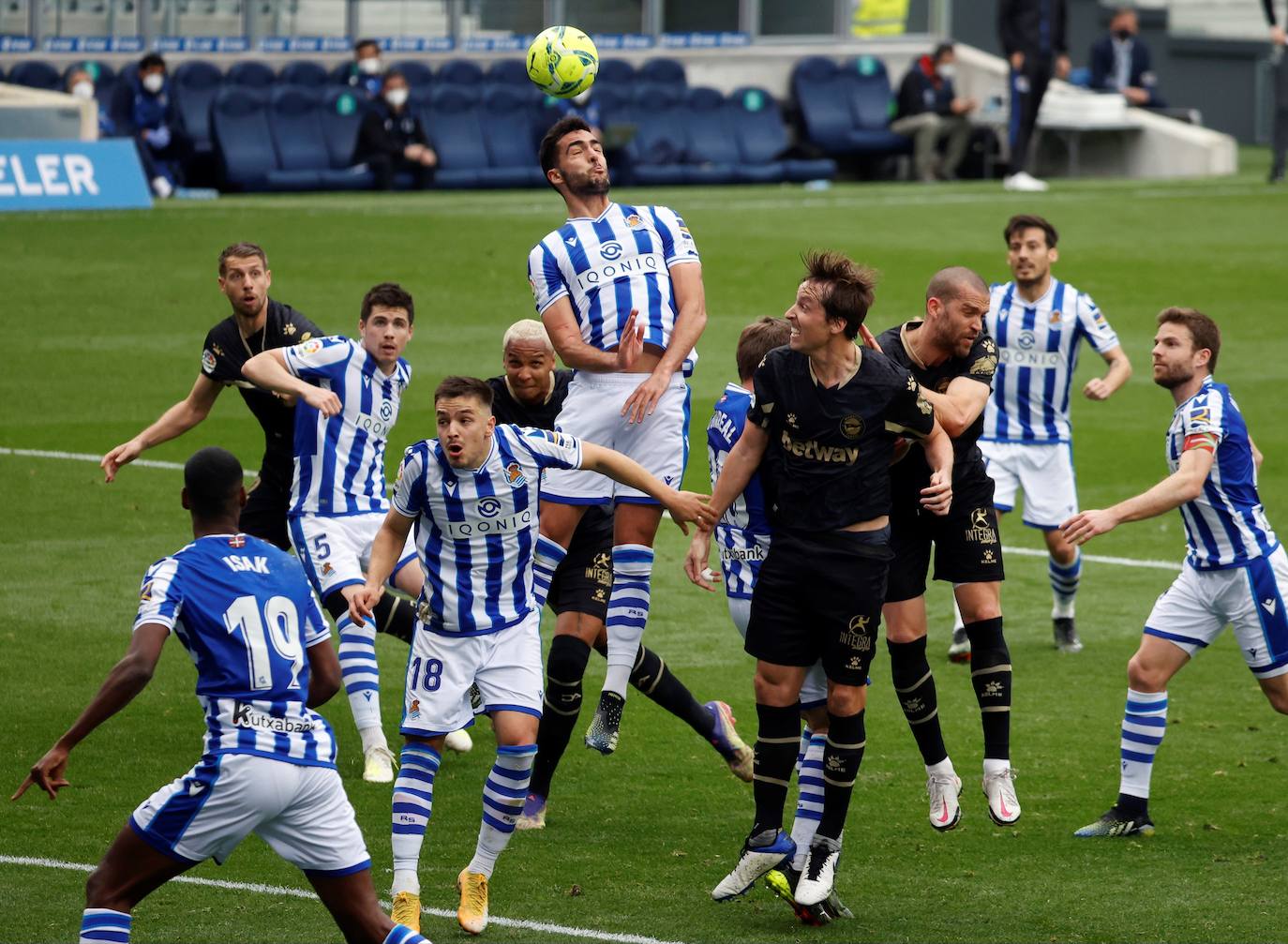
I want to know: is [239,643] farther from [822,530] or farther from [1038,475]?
[1038,475]

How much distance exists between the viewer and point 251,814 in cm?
570

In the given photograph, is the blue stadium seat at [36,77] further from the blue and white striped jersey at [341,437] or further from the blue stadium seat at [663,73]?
the blue and white striped jersey at [341,437]

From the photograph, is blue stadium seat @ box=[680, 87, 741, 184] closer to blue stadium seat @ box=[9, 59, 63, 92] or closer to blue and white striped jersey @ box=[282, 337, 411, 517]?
blue stadium seat @ box=[9, 59, 63, 92]

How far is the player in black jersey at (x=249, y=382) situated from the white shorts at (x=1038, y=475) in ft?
13.4

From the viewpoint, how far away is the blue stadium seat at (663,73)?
3053cm

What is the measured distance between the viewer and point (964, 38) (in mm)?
37156


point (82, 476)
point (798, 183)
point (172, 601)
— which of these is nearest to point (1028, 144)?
point (798, 183)

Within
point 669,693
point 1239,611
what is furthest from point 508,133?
point 1239,611

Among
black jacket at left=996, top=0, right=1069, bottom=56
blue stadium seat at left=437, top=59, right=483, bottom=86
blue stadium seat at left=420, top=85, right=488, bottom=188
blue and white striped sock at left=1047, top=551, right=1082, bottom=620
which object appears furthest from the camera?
blue stadium seat at left=437, top=59, right=483, bottom=86

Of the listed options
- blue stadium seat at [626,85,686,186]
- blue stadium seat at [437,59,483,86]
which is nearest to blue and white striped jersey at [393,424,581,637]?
blue stadium seat at [626,85,686,186]

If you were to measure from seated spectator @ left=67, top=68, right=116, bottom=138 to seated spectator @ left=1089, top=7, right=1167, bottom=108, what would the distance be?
1584 cm

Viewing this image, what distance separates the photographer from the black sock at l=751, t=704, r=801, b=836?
6.95 meters

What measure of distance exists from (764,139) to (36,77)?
35.4 ft

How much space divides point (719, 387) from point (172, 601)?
485 inches
